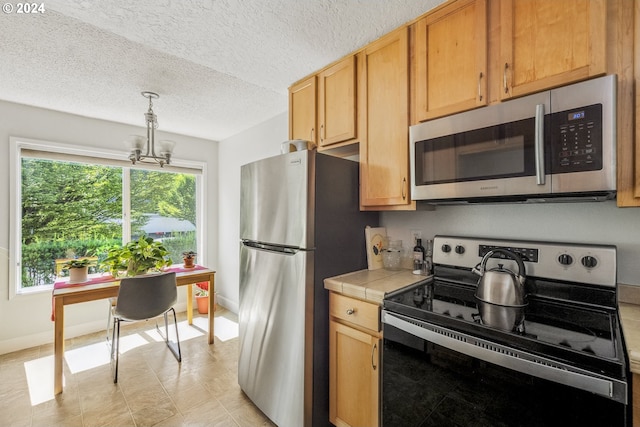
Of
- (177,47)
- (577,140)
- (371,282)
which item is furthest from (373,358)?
(177,47)

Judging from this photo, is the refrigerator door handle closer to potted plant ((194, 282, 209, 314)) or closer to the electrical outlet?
the electrical outlet

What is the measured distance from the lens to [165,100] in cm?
269

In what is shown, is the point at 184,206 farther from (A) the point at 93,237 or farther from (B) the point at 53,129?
(B) the point at 53,129

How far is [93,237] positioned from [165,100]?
73.1 inches

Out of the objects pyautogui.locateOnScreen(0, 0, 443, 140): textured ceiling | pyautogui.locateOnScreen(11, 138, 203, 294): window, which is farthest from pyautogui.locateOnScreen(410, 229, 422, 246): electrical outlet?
pyautogui.locateOnScreen(11, 138, 203, 294): window

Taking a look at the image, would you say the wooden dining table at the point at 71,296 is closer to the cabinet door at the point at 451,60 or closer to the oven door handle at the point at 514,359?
the oven door handle at the point at 514,359

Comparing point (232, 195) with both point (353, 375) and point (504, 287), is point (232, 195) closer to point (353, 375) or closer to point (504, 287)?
point (353, 375)

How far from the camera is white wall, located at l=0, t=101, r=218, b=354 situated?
271 centimetres

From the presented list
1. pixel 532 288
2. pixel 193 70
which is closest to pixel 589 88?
pixel 532 288

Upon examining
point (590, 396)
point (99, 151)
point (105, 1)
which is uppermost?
point (105, 1)

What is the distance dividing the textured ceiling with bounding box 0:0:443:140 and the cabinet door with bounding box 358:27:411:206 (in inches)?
4.8

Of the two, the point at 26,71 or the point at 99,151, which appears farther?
the point at 99,151

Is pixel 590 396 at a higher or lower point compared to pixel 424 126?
lower

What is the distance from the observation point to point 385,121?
1.63 m
